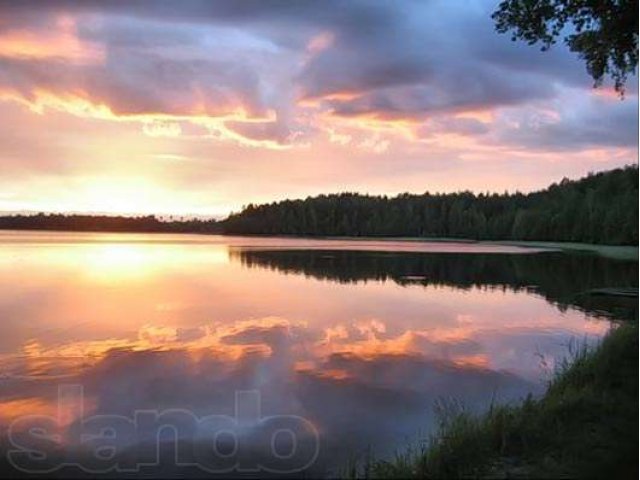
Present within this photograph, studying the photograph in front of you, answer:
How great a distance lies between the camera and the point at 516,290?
37250mm

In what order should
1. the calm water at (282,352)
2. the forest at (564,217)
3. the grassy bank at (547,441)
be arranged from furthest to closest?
the forest at (564,217) → the calm water at (282,352) → the grassy bank at (547,441)

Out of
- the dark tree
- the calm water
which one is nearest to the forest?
the calm water

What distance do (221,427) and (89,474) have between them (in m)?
2.67

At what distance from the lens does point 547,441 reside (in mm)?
9047

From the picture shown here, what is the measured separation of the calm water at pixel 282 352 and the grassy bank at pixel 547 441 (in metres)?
1.52

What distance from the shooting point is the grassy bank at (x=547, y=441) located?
319 inches

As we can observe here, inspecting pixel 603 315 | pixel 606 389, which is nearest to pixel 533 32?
pixel 606 389

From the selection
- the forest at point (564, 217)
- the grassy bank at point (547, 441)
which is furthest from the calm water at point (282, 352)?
the forest at point (564, 217)

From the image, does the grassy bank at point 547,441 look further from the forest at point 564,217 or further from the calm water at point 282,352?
the forest at point 564,217

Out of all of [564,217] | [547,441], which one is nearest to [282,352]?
[547,441]

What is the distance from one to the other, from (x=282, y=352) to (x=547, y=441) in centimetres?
1010

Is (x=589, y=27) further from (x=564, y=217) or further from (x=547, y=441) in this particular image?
(x=564, y=217)

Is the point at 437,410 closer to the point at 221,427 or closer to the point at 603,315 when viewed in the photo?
the point at 221,427

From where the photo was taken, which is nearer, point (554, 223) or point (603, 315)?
point (603, 315)
